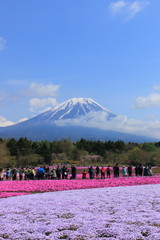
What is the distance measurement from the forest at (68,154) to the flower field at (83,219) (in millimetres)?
48219

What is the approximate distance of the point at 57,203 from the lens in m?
15.5

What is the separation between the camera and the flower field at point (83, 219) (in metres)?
8.99

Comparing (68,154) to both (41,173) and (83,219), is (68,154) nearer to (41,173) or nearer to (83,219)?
(41,173)

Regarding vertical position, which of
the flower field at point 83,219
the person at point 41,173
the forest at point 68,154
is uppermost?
the forest at point 68,154

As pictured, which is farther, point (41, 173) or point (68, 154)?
point (68, 154)

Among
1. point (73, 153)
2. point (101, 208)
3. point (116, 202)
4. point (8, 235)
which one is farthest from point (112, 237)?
point (73, 153)

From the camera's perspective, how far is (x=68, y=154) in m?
101

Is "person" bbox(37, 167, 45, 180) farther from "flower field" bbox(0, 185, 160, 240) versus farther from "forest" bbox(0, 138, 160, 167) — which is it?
"forest" bbox(0, 138, 160, 167)

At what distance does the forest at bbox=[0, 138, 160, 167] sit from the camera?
69.9 meters

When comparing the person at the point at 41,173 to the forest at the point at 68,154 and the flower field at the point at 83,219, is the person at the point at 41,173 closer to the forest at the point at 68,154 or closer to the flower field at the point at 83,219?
the flower field at the point at 83,219

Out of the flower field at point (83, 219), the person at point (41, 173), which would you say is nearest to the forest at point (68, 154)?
→ the person at point (41, 173)

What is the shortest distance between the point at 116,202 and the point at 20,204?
5.22m

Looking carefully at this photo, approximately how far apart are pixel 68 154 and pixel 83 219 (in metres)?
90.6

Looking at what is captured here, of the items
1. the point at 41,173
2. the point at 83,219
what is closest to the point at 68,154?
the point at 41,173
